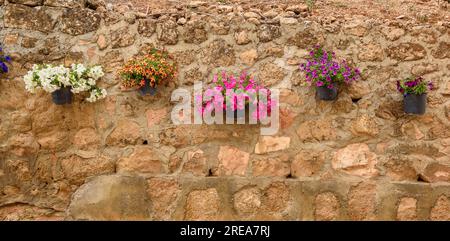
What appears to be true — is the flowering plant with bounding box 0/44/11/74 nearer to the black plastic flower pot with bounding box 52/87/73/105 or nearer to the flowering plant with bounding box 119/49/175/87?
the black plastic flower pot with bounding box 52/87/73/105

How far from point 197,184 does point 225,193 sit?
0.25 meters

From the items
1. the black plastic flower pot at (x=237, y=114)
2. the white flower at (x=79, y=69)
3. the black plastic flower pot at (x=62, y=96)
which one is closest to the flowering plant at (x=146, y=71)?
the white flower at (x=79, y=69)

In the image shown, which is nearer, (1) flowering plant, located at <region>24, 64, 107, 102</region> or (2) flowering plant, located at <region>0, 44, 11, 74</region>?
(1) flowering plant, located at <region>24, 64, 107, 102</region>

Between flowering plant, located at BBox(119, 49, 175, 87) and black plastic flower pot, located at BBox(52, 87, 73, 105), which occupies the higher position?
flowering plant, located at BBox(119, 49, 175, 87)

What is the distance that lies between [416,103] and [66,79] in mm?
2835

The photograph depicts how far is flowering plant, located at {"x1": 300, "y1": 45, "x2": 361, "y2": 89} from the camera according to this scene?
3270 millimetres

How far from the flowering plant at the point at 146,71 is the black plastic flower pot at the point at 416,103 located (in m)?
1.96

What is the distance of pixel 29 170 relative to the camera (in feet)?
11.3

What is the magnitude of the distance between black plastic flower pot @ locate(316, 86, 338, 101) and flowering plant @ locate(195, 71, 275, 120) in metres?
0.40

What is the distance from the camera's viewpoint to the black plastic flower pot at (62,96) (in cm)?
329

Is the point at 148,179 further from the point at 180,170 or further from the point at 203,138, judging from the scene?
the point at 203,138

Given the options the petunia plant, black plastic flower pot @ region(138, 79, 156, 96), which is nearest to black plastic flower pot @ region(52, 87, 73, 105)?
black plastic flower pot @ region(138, 79, 156, 96)

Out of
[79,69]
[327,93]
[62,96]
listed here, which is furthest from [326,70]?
[62,96]

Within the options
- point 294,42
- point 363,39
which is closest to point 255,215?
point 294,42
